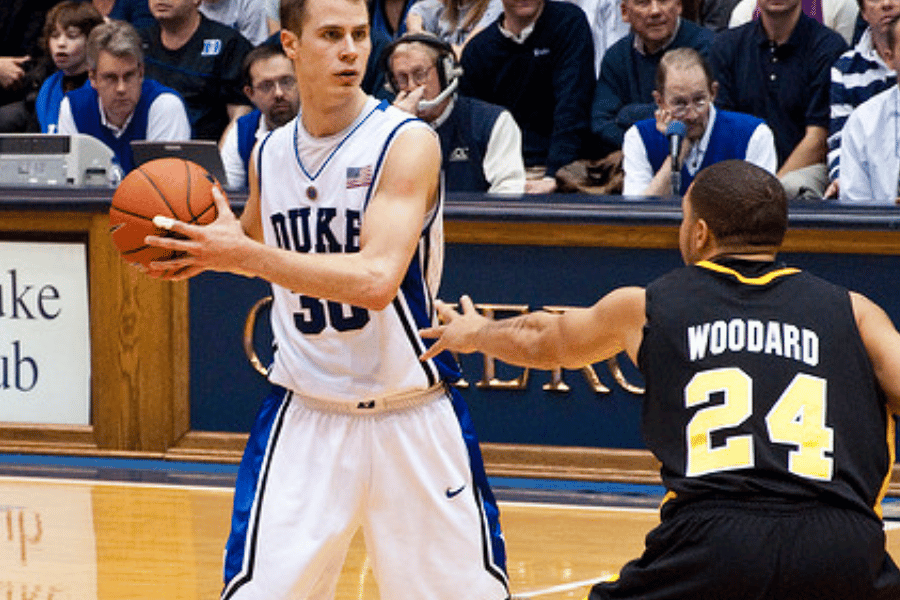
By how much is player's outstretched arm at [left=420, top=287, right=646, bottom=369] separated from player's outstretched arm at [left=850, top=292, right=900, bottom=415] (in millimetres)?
451

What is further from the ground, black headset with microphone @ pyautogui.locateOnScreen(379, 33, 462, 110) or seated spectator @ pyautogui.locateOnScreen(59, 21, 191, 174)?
black headset with microphone @ pyautogui.locateOnScreen(379, 33, 462, 110)

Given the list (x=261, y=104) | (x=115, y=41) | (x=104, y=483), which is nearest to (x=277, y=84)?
(x=261, y=104)

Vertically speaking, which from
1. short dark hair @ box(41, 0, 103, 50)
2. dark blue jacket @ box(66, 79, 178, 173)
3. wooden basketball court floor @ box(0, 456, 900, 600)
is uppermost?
short dark hair @ box(41, 0, 103, 50)

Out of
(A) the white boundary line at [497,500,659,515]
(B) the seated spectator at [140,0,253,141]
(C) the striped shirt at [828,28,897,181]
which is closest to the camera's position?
(A) the white boundary line at [497,500,659,515]

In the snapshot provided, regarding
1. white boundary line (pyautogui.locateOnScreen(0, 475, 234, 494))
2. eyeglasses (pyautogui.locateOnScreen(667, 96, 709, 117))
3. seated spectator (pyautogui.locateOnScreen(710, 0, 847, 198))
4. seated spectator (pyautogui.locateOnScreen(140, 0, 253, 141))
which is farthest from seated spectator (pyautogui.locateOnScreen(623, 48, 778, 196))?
seated spectator (pyautogui.locateOnScreen(140, 0, 253, 141))

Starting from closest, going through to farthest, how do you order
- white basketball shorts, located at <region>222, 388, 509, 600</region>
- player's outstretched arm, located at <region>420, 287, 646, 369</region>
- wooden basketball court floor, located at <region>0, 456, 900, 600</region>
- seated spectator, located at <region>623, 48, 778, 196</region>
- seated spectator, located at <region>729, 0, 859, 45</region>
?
player's outstretched arm, located at <region>420, 287, 646, 369</region> → white basketball shorts, located at <region>222, 388, 509, 600</region> → wooden basketball court floor, located at <region>0, 456, 900, 600</region> → seated spectator, located at <region>623, 48, 778, 196</region> → seated spectator, located at <region>729, 0, 859, 45</region>

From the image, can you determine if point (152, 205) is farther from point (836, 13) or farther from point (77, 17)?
point (77, 17)

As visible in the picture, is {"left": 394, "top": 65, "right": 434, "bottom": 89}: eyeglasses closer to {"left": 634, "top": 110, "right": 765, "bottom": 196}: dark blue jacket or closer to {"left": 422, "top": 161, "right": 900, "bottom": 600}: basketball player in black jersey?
{"left": 634, "top": 110, "right": 765, "bottom": 196}: dark blue jacket

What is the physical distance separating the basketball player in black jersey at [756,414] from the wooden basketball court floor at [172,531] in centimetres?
230

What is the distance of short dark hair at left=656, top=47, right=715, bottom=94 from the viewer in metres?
7.69

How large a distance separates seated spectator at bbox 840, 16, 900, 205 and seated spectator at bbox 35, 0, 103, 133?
14.4 ft

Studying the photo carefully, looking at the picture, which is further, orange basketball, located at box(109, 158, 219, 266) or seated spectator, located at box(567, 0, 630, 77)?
seated spectator, located at box(567, 0, 630, 77)

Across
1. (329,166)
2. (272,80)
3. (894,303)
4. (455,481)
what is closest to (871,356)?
(455,481)

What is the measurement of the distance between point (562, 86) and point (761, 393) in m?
5.60
